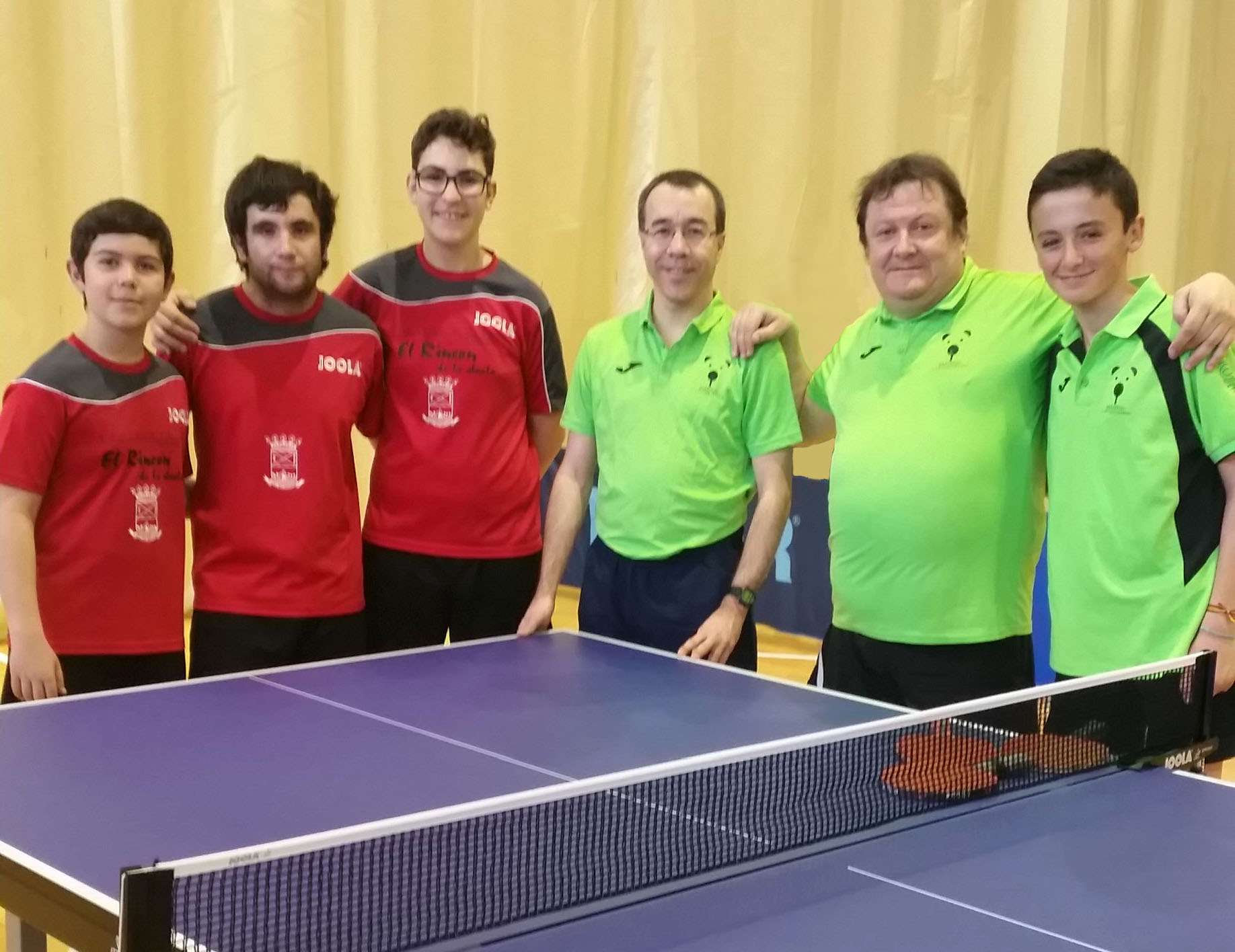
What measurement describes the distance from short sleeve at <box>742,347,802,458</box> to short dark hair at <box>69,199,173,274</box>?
151 centimetres

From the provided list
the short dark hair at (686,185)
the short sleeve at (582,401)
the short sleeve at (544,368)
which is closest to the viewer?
the short dark hair at (686,185)

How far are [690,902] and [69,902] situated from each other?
82 cm

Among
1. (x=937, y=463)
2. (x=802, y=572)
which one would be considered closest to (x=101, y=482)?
(x=937, y=463)

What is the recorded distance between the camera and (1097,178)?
2.98 meters

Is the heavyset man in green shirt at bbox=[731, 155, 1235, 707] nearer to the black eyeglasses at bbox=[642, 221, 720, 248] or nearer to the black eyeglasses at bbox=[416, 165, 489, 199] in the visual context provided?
the black eyeglasses at bbox=[642, 221, 720, 248]

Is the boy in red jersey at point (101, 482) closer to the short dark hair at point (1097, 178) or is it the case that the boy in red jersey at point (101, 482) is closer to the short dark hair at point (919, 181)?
the short dark hair at point (919, 181)

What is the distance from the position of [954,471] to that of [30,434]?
6.92 ft

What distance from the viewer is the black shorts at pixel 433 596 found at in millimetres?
3822

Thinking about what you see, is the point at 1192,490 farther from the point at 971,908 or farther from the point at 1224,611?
the point at 971,908

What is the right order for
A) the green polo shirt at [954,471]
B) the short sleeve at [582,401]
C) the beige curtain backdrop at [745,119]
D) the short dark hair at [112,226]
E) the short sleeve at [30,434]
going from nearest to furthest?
the short sleeve at [30,434] < the green polo shirt at [954,471] < the short dark hair at [112,226] < the short sleeve at [582,401] < the beige curtain backdrop at [745,119]

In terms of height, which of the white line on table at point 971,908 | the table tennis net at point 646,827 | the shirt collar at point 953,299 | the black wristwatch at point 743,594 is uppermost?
the shirt collar at point 953,299

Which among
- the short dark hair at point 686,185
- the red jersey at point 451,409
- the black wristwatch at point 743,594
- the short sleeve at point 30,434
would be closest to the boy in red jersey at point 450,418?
the red jersey at point 451,409

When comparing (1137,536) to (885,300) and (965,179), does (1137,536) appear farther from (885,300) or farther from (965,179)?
(965,179)

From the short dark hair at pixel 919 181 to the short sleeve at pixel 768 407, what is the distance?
1.31 ft
